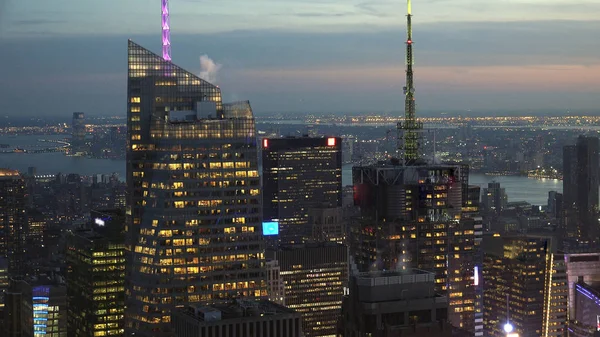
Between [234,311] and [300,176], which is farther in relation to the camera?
[300,176]

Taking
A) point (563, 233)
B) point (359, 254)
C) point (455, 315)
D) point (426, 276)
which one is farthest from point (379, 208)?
point (563, 233)

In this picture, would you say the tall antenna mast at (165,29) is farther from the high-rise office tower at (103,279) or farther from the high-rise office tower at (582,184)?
the high-rise office tower at (582,184)

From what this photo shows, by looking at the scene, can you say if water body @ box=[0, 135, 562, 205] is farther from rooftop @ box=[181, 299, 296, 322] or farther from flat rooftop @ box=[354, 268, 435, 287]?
flat rooftop @ box=[354, 268, 435, 287]

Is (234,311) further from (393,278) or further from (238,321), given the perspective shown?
(393,278)

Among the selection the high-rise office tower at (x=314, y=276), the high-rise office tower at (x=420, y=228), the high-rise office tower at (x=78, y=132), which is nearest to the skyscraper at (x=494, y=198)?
the high-rise office tower at (x=314, y=276)

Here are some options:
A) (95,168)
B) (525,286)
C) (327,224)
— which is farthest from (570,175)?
(95,168)

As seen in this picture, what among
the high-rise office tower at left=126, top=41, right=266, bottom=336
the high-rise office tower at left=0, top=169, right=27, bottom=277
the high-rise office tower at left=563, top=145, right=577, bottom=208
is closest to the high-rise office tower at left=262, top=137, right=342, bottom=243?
the high-rise office tower at left=563, top=145, right=577, bottom=208

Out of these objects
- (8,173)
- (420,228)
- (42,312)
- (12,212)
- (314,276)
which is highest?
(8,173)
